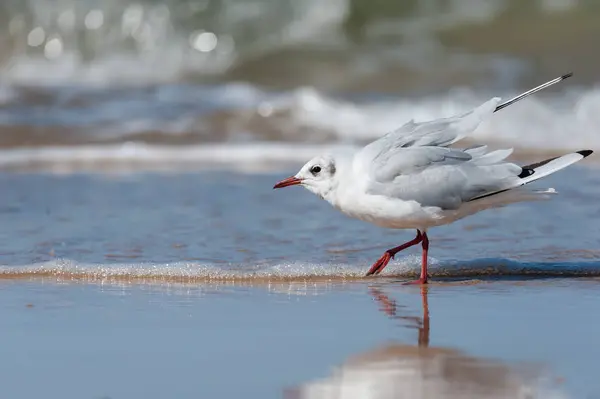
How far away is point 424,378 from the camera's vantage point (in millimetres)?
3340

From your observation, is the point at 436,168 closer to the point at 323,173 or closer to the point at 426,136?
the point at 426,136

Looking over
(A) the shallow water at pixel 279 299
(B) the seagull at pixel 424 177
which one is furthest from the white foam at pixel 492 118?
(B) the seagull at pixel 424 177

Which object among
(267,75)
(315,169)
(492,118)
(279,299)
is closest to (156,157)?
(492,118)

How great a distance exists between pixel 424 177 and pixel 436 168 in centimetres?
7

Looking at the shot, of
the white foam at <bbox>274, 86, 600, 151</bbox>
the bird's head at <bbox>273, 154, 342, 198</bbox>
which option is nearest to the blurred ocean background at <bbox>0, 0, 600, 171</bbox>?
the white foam at <bbox>274, 86, 600, 151</bbox>

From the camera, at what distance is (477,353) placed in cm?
362

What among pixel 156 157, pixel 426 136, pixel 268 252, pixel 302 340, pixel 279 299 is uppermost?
pixel 156 157

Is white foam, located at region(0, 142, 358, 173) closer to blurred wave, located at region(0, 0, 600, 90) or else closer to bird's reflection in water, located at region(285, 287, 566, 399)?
bird's reflection in water, located at region(285, 287, 566, 399)

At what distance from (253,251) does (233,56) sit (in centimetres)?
983

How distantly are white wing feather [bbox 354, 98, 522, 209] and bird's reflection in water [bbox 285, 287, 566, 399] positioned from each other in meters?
1.13

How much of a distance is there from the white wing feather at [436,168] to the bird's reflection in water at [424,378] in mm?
1131

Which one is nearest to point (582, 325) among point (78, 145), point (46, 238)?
point (46, 238)

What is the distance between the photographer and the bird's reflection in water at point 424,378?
3201mm

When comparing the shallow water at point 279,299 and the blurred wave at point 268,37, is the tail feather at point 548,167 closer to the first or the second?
the shallow water at point 279,299
